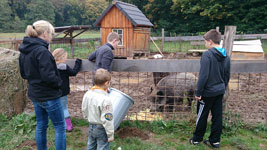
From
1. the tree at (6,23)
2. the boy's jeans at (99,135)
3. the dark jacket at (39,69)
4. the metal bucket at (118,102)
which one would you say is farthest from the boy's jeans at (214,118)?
the tree at (6,23)

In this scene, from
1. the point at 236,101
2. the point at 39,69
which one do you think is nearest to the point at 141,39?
the point at 236,101

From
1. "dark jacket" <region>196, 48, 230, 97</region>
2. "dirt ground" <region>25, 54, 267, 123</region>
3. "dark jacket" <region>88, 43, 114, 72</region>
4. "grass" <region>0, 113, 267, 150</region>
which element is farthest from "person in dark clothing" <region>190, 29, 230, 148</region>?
"dark jacket" <region>88, 43, 114, 72</region>

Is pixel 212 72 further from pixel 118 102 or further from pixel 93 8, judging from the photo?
pixel 93 8

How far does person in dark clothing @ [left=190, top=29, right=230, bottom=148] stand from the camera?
3080mm

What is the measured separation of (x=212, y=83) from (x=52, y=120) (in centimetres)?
214

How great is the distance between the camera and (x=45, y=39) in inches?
105

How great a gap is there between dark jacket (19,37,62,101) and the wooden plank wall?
9.81 m

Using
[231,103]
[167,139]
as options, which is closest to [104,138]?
[167,139]

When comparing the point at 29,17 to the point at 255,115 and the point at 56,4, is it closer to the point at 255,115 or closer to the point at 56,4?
the point at 56,4

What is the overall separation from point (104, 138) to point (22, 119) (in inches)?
82.4

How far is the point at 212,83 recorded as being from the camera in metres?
3.13

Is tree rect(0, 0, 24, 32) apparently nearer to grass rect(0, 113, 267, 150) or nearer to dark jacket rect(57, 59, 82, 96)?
grass rect(0, 113, 267, 150)

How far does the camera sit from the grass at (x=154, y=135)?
3271 millimetres

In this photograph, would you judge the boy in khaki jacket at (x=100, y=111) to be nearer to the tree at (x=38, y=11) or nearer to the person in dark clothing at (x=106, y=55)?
the person in dark clothing at (x=106, y=55)
